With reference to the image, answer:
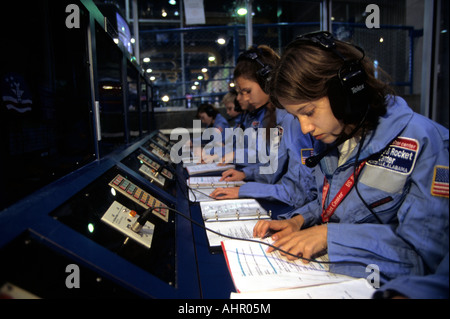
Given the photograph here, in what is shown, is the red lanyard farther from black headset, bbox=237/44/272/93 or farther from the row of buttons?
black headset, bbox=237/44/272/93

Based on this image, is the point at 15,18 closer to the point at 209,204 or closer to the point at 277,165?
the point at 209,204

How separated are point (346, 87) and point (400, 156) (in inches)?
8.9

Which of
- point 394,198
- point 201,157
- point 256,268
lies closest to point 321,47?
point 394,198

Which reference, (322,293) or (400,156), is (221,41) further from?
(322,293)

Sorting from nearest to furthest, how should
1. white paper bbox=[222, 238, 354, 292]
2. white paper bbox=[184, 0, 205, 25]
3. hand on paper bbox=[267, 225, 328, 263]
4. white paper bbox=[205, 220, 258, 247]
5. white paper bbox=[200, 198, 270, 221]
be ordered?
white paper bbox=[222, 238, 354, 292]
hand on paper bbox=[267, 225, 328, 263]
white paper bbox=[205, 220, 258, 247]
white paper bbox=[200, 198, 270, 221]
white paper bbox=[184, 0, 205, 25]

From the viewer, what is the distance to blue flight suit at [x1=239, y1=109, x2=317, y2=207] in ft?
4.22

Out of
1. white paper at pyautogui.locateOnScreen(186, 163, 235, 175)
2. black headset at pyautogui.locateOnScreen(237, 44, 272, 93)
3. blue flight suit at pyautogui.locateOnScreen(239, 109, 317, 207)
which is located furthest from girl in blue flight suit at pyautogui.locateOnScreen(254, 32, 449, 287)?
white paper at pyautogui.locateOnScreen(186, 163, 235, 175)

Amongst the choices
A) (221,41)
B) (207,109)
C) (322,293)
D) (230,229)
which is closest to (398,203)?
(322,293)

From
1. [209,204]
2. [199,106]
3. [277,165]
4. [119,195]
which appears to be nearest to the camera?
[119,195]

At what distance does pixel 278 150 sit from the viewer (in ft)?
5.16

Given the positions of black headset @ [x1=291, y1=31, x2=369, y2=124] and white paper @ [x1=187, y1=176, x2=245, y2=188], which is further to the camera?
white paper @ [x1=187, y1=176, x2=245, y2=188]

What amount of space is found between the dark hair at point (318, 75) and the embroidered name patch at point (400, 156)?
0.09 meters
